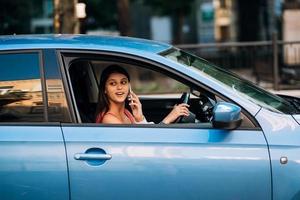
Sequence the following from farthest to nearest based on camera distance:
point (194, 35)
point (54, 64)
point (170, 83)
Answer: point (194, 35) < point (170, 83) < point (54, 64)

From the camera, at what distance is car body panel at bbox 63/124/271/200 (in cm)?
351

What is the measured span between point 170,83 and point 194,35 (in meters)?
38.1

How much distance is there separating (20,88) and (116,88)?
2.33 ft

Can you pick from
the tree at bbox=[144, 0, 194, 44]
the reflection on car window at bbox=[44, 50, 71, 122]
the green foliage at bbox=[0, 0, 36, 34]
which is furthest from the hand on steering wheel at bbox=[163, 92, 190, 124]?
the tree at bbox=[144, 0, 194, 44]

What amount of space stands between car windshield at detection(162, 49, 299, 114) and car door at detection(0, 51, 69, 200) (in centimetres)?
88

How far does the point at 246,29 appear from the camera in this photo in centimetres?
2584

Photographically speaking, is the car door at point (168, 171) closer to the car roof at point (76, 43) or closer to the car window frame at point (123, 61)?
the car window frame at point (123, 61)

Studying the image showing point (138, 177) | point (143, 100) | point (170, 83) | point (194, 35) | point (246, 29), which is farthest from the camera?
point (194, 35)

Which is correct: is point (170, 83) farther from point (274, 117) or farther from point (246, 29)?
point (246, 29)

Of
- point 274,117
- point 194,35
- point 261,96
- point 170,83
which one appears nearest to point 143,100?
point 261,96

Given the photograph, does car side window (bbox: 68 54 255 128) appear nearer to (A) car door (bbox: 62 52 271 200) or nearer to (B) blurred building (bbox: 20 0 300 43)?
(A) car door (bbox: 62 52 271 200)

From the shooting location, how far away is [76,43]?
3.88 metres

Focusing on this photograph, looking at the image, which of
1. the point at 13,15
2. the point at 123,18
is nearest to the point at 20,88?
the point at 123,18

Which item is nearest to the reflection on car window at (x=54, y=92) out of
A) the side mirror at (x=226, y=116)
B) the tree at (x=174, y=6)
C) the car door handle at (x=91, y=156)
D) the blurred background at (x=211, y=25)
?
the car door handle at (x=91, y=156)
